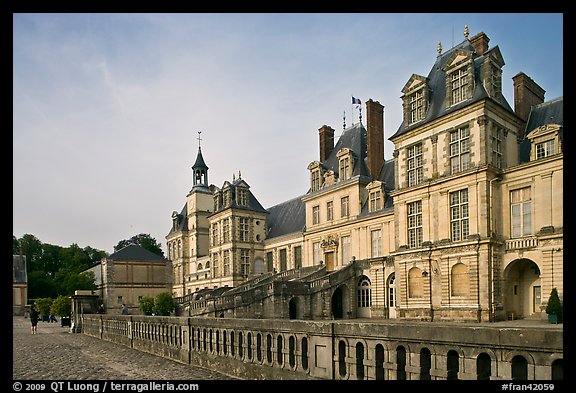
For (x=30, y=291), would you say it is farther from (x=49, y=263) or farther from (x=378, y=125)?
(x=378, y=125)

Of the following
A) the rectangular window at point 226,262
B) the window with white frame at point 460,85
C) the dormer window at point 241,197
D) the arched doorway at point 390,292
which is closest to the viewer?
the window with white frame at point 460,85

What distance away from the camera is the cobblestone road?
43.1 ft

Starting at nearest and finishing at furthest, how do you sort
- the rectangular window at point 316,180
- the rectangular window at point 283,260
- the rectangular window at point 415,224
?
the rectangular window at point 415,224 → the rectangular window at point 316,180 → the rectangular window at point 283,260

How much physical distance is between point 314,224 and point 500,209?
1708cm

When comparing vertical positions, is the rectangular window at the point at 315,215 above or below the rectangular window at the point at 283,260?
above

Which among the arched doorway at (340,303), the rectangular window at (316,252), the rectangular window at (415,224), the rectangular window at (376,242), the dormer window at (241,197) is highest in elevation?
the dormer window at (241,197)

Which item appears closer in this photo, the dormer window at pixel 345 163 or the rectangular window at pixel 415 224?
the rectangular window at pixel 415 224

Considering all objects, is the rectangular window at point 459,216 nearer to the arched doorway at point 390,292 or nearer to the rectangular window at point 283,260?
the arched doorway at point 390,292

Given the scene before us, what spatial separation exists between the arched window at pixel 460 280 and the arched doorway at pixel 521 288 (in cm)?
160

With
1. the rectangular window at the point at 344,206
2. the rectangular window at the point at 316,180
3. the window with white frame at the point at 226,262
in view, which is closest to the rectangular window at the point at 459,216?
the rectangular window at the point at 344,206

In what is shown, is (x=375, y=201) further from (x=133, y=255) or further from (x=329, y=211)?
(x=133, y=255)

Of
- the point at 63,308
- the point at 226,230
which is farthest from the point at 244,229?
the point at 63,308

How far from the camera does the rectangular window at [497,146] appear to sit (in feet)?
72.9

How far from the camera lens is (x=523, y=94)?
2450 centimetres
